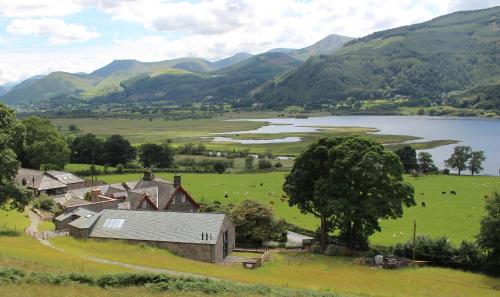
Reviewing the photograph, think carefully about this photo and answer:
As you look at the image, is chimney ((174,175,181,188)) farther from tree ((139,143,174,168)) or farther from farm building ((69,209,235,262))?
tree ((139,143,174,168))

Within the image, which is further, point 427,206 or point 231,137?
point 231,137

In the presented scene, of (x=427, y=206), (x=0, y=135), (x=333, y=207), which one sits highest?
(x=0, y=135)

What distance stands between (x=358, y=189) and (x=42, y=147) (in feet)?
215

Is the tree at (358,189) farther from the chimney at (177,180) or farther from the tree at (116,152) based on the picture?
the tree at (116,152)

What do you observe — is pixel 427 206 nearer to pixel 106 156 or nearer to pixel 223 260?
pixel 223 260

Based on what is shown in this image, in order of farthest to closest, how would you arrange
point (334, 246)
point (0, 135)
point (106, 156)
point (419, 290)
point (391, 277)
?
point (106, 156)
point (334, 246)
point (0, 135)
point (391, 277)
point (419, 290)

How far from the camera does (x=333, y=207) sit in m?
48.5

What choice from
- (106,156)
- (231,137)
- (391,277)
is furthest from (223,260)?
(231,137)

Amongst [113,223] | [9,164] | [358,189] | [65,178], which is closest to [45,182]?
[65,178]

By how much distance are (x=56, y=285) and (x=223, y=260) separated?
23695 mm

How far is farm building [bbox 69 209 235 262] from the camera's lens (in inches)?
1751

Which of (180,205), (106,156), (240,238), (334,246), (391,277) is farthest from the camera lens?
(106,156)

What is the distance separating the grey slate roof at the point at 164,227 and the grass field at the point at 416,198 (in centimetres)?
2022

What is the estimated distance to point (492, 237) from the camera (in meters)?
41.3
